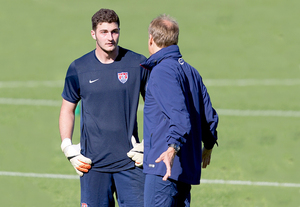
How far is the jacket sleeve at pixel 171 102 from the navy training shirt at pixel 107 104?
0.95 meters

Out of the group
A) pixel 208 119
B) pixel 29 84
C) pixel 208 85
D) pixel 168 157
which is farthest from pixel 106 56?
pixel 29 84

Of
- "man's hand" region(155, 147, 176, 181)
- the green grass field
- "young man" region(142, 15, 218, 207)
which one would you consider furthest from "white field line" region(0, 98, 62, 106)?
"man's hand" region(155, 147, 176, 181)

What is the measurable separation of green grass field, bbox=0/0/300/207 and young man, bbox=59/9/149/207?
3018mm

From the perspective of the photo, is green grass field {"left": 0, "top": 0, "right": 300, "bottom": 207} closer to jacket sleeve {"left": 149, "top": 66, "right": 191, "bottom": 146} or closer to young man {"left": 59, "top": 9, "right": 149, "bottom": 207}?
young man {"left": 59, "top": 9, "right": 149, "bottom": 207}

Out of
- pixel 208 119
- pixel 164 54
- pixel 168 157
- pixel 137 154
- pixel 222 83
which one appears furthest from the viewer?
pixel 222 83

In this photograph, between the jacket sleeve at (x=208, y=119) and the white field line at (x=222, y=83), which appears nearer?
the jacket sleeve at (x=208, y=119)

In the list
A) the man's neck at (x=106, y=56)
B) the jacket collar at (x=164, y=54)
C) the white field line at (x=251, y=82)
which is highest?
the jacket collar at (x=164, y=54)

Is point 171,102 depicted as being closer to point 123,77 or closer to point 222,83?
point 123,77

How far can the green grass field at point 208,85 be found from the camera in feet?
30.9

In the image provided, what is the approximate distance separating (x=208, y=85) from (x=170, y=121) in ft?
28.5

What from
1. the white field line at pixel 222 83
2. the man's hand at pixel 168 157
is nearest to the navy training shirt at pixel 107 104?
the man's hand at pixel 168 157

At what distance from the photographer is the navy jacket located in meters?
4.77

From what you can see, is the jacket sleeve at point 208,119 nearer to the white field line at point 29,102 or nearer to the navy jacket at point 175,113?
the navy jacket at point 175,113

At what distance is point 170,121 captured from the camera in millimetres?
4766
